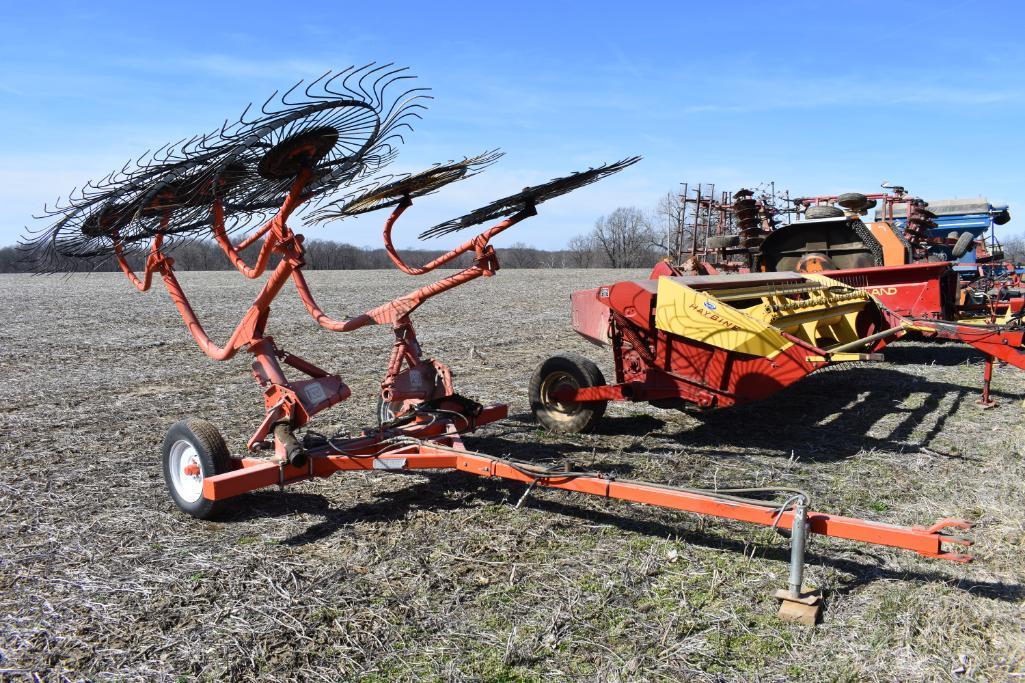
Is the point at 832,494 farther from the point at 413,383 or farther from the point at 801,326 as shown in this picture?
the point at 413,383

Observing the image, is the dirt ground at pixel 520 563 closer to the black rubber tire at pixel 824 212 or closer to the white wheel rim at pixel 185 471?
the white wheel rim at pixel 185 471

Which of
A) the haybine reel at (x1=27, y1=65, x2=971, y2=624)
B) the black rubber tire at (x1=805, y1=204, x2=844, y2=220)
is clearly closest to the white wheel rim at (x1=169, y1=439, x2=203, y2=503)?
the haybine reel at (x1=27, y1=65, x2=971, y2=624)

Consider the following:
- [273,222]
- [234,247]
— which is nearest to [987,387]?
[273,222]

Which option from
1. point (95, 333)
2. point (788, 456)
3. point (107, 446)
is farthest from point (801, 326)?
point (95, 333)

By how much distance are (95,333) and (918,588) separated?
15.3m

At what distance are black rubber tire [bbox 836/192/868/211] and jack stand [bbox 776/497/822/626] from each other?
826 centimetres

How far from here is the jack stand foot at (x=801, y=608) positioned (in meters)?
3.35

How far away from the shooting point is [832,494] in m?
5.11

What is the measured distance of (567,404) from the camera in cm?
691

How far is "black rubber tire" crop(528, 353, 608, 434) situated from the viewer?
6.75 meters

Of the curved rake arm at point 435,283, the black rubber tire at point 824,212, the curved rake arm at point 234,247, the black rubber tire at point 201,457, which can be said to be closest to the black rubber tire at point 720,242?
the black rubber tire at point 824,212

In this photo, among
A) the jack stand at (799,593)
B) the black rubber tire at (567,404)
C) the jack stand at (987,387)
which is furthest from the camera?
the jack stand at (987,387)

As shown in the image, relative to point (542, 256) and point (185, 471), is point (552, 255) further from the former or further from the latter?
point (185, 471)

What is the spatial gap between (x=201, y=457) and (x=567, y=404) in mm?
3261
